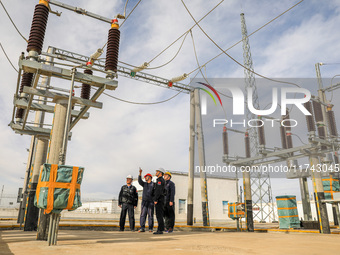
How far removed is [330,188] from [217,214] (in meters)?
21.7

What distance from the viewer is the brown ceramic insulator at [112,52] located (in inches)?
263

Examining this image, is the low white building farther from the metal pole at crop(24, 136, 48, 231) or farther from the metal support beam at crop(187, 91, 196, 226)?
the metal pole at crop(24, 136, 48, 231)

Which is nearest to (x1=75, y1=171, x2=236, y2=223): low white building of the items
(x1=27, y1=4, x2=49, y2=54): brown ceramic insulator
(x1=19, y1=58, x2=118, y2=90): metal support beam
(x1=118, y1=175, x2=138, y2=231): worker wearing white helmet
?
(x1=118, y1=175, x2=138, y2=231): worker wearing white helmet

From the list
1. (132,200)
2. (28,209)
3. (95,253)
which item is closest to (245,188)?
(132,200)

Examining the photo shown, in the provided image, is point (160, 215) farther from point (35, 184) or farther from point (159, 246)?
point (35, 184)

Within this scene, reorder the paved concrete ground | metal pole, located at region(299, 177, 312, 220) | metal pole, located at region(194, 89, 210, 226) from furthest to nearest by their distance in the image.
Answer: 1. metal pole, located at region(299, 177, 312, 220)
2. metal pole, located at region(194, 89, 210, 226)
3. the paved concrete ground

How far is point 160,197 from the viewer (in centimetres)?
799

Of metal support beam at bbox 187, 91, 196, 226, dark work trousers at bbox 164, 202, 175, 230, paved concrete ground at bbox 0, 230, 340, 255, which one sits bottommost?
paved concrete ground at bbox 0, 230, 340, 255

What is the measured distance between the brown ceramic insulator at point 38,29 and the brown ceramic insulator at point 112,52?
60.0 inches

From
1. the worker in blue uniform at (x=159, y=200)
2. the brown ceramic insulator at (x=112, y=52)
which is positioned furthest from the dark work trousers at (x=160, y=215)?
the brown ceramic insulator at (x=112, y=52)

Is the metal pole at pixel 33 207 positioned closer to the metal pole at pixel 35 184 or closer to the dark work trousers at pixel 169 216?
the metal pole at pixel 35 184

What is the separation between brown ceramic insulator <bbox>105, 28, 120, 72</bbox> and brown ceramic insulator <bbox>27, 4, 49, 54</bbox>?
1524mm

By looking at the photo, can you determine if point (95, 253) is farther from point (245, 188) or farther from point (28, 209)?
point (245, 188)

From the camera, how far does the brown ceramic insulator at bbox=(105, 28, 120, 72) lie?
6.69 metres
